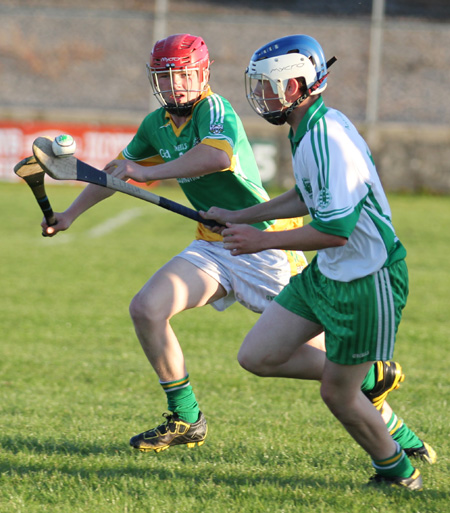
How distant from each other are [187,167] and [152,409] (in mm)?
1611

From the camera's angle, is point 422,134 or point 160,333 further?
point 422,134

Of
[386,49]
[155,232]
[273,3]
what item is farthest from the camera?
[386,49]

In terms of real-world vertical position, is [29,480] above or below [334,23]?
below

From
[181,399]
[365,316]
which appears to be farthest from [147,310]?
[365,316]

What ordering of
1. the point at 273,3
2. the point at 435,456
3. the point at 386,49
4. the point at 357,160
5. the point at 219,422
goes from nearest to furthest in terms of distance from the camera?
the point at 357,160 < the point at 435,456 < the point at 219,422 < the point at 273,3 < the point at 386,49

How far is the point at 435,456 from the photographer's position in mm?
4090

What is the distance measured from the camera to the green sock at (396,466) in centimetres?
355

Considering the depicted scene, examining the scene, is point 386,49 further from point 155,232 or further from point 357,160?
point 357,160

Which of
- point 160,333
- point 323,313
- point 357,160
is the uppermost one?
point 357,160

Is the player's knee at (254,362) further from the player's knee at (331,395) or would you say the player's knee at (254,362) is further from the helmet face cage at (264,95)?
the helmet face cage at (264,95)

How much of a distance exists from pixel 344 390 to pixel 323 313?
31 centimetres

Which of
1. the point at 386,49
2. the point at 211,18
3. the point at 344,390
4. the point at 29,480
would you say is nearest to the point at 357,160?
the point at 344,390

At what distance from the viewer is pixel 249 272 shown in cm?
447

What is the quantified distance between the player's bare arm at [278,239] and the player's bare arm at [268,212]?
328 millimetres
